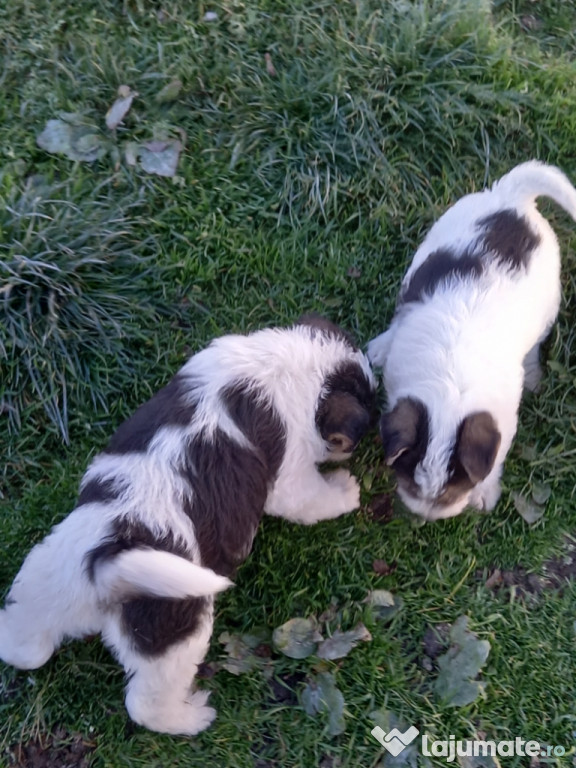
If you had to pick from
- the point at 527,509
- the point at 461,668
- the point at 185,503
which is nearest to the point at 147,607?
the point at 185,503

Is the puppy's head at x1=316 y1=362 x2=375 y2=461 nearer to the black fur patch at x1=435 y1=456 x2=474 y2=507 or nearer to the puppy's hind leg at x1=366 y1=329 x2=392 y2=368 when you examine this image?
the black fur patch at x1=435 y1=456 x2=474 y2=507

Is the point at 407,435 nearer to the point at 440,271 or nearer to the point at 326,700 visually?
the point at 440,271

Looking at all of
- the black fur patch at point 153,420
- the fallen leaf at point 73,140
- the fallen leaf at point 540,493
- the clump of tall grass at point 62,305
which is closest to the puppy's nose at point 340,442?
the black fur patch at point 153,420

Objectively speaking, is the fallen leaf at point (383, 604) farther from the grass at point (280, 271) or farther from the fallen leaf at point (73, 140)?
the fallen leaf at point (73, 140)

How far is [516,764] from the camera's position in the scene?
343cm

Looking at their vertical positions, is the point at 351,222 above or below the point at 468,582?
above

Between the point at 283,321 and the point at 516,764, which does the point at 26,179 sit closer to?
the point at 283,321

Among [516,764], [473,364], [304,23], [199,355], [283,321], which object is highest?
[304,23]

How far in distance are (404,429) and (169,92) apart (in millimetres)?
3064

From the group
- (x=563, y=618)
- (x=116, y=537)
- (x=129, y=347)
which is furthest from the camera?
(x=129, y=347)

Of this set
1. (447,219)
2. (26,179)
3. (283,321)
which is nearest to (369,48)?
(447,219)

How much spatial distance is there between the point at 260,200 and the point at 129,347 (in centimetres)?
135

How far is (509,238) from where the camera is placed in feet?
11.5

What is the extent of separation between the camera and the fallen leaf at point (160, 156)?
455 centimetres
